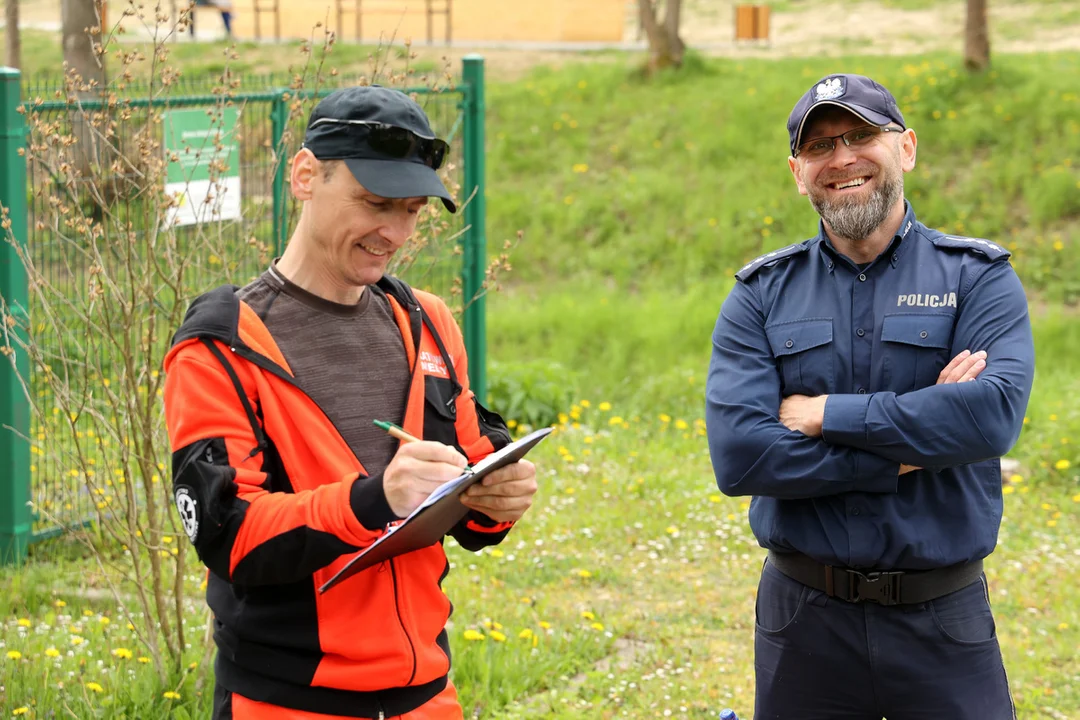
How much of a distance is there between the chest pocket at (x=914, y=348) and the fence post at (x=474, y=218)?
5062 millimetres

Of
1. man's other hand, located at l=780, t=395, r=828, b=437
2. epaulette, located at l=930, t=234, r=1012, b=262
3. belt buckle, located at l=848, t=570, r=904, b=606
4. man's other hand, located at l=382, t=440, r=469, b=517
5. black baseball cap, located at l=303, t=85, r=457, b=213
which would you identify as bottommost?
belt buckle, located at l=848, t=570, r=904, b=606

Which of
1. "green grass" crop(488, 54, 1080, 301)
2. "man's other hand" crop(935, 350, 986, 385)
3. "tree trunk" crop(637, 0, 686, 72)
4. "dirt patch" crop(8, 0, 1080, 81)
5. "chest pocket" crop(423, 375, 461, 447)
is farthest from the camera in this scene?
"dirt patch" crop(8, 0, 1080, 81)

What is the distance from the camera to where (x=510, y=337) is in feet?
41.3

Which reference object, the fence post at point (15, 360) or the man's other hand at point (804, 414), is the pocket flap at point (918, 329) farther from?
the fence post at point (15, 360)

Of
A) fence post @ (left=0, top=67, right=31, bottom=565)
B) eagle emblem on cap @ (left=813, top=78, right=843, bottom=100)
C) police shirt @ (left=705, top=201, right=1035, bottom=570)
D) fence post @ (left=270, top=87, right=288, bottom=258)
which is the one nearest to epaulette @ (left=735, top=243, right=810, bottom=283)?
police shirt @ (left=705, top=201, right=1035, bottom=570)

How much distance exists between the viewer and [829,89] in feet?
10.8

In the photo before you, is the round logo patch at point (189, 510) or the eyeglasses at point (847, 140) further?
the eyeglasses at point (847, 140)

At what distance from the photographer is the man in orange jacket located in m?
2.28

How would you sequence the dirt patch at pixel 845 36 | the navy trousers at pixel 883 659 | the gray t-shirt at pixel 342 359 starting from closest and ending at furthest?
the gray t-shirt at pixel 342 359 < the navy trousers at pixel 883 659 < the dirt patch at pixel 845 36

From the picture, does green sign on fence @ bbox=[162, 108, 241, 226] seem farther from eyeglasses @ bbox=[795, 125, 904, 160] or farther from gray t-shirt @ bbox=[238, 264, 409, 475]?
gray t-shirt @ bbox=[238, 264, 409, 475]

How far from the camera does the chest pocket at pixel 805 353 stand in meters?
3.33

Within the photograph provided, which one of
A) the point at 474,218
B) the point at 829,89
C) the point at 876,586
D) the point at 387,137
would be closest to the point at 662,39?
the point at 474,218

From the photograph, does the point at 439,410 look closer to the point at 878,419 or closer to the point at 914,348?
the point at 878,419

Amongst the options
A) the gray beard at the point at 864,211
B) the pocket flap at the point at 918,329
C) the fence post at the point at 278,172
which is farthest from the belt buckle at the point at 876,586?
the fence post at the point at 278,172
